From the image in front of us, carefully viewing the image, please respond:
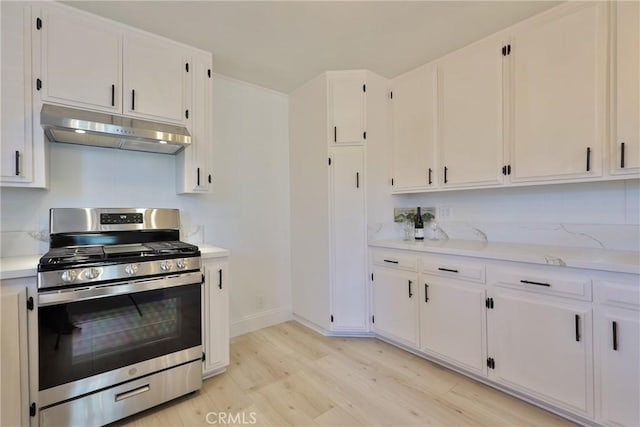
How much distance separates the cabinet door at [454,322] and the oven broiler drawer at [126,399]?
5.74 feet

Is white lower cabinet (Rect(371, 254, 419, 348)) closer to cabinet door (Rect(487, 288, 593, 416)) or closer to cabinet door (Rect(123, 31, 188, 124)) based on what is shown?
cabinet door (Rect(487, 288, 593, 416))

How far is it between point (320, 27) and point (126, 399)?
2.76 metres

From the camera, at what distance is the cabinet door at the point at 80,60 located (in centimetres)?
175

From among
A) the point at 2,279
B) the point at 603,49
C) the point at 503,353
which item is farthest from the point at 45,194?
the point at 603,49

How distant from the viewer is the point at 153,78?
6.88 ft

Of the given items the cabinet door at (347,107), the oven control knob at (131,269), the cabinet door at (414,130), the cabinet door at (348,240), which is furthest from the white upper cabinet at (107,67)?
the cabinet door at (414,130)

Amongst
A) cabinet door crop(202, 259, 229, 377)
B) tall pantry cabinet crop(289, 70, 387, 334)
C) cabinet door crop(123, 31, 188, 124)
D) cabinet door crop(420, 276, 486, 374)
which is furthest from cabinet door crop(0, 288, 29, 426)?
cabinet door crop(420, 276, 486, 374)

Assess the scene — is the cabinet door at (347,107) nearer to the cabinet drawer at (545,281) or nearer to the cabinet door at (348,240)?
the cabinet door at (348,240)

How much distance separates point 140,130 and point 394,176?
220cm

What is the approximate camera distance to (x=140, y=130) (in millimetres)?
1866

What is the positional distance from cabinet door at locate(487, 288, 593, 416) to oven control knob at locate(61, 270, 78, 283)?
8.29ft

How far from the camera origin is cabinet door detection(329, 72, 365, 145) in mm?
2715

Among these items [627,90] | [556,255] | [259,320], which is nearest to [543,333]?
[556,255]

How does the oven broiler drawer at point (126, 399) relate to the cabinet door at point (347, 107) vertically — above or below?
below
